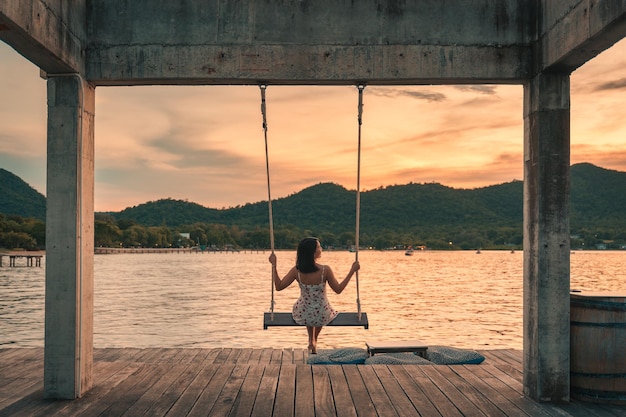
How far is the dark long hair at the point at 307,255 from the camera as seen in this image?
885 centimetres

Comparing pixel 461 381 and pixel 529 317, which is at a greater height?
pixel 529 317

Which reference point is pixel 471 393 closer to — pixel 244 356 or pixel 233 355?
pixel 244 356

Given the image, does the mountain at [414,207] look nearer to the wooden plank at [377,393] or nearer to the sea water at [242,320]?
the sea water at [242,320]

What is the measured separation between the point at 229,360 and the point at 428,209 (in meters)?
81.2

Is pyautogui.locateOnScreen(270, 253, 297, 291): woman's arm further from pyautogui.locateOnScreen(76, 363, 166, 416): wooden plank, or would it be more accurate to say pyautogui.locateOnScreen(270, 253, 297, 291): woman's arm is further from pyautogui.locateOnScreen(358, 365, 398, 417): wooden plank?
pyautogui.locateOnScreen(76, 363, 166, 416): wooden plank

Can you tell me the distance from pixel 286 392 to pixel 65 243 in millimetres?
2450

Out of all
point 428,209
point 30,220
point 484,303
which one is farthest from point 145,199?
point 484,303

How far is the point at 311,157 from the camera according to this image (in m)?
86.2

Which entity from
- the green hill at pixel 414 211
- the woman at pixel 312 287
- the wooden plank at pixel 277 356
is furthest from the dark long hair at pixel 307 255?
the green hill at pixel 414 211

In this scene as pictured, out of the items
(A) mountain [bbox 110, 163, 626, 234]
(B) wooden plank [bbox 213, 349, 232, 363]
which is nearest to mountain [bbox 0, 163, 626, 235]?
(A) mountain [bbox 110, 163, 626, 234]

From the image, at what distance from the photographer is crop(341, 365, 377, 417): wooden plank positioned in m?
5.96

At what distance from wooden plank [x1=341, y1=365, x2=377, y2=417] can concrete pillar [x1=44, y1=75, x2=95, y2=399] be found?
8.26 ft

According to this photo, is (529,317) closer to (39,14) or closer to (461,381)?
(461,381)

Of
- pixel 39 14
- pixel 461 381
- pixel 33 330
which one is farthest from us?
pixel 33 330
